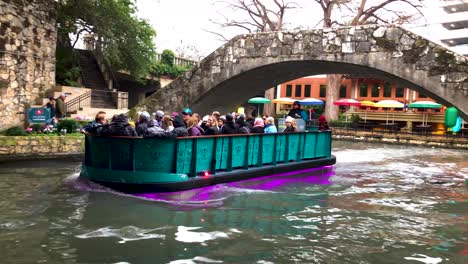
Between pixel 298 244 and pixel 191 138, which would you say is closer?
pixel 298 244

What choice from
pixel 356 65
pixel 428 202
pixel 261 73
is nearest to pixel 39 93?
pixel 261 73

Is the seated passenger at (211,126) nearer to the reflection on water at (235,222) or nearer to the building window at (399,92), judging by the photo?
the reflection on water at (235,222)

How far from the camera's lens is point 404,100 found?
39250 millimetres

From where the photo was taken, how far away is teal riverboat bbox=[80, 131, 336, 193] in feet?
29.2

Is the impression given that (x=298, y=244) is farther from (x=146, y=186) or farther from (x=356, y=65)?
(x=356, y=65)

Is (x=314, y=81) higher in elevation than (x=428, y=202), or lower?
higher

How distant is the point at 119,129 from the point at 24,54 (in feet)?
29.1

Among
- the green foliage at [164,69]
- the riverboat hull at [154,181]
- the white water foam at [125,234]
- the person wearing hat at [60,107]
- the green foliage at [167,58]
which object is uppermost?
the green foliage at [167,58]

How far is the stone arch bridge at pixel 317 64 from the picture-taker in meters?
12.2

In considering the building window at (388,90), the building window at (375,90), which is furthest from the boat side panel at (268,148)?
the building window at (375,90)

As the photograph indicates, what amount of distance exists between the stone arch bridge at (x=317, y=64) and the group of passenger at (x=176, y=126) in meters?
2.63

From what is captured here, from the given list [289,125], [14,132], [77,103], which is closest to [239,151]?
[289,125]

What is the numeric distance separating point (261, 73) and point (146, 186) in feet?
26.8

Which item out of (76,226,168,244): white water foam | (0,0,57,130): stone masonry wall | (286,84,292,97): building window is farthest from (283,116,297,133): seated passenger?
(286,84,292,97): building window
